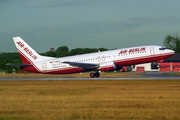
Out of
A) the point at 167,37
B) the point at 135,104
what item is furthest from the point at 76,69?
the point at 167,37

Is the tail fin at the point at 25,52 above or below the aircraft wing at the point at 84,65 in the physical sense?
above

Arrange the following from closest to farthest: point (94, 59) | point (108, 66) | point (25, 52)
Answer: point (108, 66)
point (94, 59)
point (25, 52)

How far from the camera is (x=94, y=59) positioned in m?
45.0

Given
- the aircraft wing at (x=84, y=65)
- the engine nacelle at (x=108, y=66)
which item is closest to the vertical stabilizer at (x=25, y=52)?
the aircraft wing at (x=84, y=65)

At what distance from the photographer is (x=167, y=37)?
Result: 142375 millimetres

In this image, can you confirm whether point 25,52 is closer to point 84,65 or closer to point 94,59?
point 84,65

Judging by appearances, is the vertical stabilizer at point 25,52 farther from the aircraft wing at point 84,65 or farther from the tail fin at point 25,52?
the aircraft wing at point 84,65

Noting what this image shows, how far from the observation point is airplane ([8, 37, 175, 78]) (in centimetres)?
4266

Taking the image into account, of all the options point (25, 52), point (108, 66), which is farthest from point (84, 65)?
point (25, 52)

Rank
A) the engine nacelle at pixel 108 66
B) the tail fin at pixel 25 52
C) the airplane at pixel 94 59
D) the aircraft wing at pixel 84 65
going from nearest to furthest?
the airplane at pixel 94 59 → the engine nacelle at pixel 108 66 → the aircraft wing at pixel 84 65 → the tail fin at pixel 25 52

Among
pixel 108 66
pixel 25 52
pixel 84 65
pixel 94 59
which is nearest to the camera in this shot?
pixel 108 66

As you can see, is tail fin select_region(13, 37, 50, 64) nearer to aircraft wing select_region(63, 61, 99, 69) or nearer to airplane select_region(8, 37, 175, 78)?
airplane select_region(8, 37, 175, 78)

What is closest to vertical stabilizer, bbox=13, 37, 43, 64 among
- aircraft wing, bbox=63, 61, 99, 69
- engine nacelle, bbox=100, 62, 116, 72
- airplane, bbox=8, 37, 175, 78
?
airplane, bbox=8, 37, 175, 78

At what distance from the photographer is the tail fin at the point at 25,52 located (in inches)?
1870
